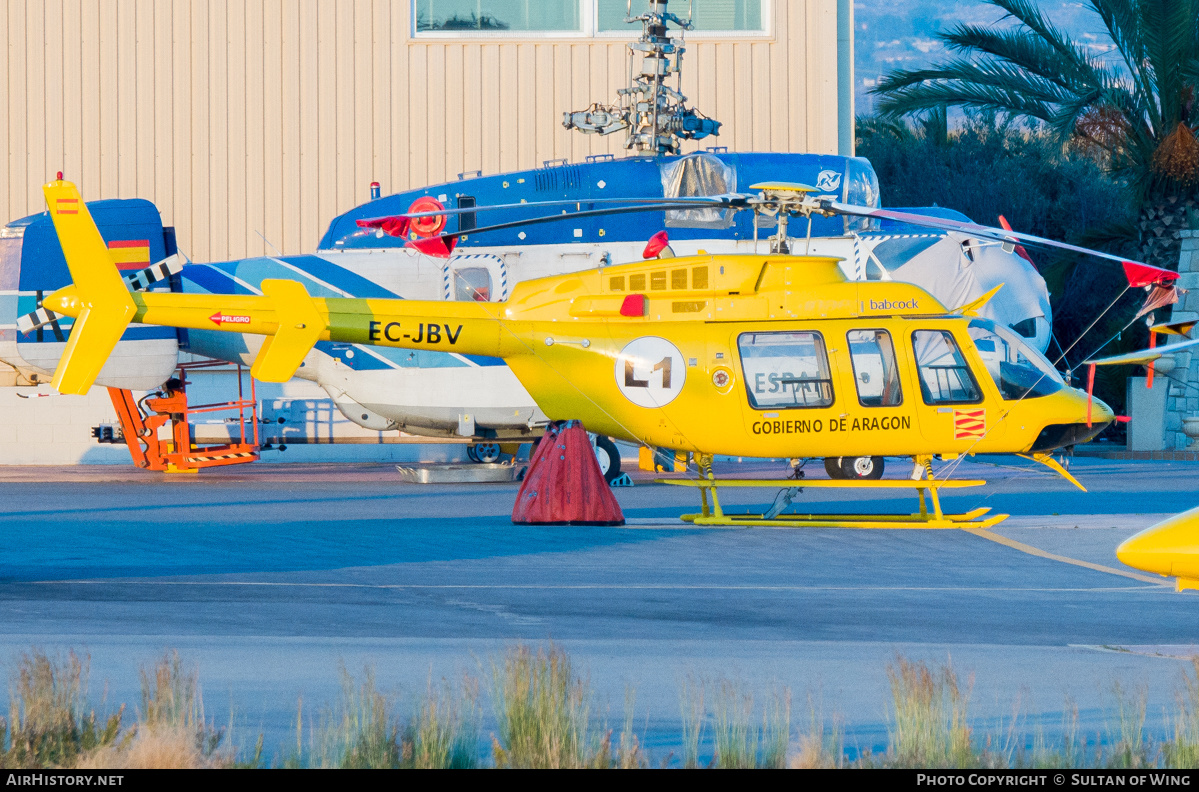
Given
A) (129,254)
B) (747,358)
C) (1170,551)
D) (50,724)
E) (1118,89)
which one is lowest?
(50,724)

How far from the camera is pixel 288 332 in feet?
45.0

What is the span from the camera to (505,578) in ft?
35.2

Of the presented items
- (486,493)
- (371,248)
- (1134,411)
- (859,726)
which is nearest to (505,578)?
(859,726)

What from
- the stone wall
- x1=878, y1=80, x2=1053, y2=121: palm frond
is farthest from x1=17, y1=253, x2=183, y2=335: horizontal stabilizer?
the stone wall

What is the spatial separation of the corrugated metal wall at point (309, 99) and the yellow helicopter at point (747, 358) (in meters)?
11.5

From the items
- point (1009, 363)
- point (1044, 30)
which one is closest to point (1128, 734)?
point (1009, 363)

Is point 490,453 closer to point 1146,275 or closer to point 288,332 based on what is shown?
point 288,332

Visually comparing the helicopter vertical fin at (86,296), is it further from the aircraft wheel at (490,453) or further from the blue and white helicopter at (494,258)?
the aircraft wheel at (490,453)

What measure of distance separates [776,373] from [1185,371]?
1345cm

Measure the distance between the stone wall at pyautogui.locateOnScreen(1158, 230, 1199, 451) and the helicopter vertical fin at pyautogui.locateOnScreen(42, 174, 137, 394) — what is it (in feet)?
58.7

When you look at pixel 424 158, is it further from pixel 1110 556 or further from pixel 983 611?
pixel 983 611

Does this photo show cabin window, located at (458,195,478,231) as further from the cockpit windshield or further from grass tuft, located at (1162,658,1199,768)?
grass tuft, located at (1162,658,1199,768)

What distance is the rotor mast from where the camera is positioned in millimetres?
18203

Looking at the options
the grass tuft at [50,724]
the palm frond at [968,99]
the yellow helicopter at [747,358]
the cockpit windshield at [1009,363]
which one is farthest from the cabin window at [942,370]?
the palm frond at [968,99]
